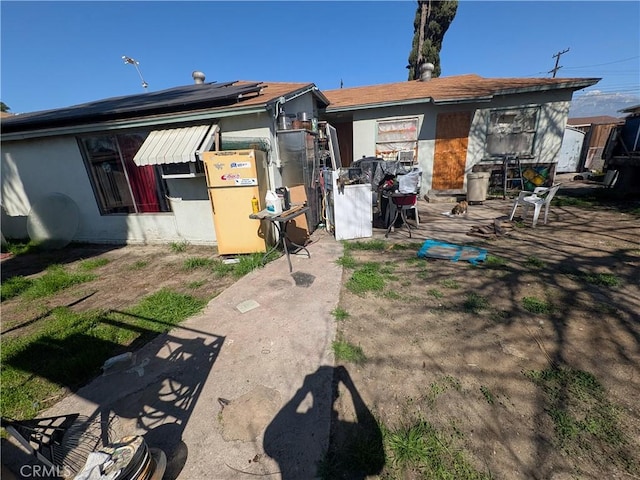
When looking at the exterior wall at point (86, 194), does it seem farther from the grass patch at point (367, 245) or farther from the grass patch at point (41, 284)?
the grass patch at point (367, 245)

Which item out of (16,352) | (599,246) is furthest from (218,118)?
(599,246)

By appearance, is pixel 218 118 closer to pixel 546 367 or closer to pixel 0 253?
pixel 546 367

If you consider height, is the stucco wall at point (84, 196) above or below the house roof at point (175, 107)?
below

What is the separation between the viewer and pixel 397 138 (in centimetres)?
1012

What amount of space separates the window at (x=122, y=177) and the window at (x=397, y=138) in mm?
7803

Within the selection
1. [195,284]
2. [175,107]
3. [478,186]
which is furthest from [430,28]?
[195,284]

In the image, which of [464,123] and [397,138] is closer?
[464,123]

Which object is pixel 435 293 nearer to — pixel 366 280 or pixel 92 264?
pixel 366 280

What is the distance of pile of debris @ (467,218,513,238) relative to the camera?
18.3ft

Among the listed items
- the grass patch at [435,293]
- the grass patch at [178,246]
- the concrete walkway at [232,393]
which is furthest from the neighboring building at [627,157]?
the grass patch at [178,246]

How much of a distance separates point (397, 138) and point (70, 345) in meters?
10.6

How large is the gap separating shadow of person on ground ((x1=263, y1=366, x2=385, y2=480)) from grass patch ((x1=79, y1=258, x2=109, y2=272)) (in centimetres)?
572

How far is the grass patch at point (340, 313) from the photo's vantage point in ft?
10.7

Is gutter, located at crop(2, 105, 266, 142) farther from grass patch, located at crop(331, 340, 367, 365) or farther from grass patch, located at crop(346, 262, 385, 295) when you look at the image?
grass patch, located at crop(331, 340, 367, 365)
